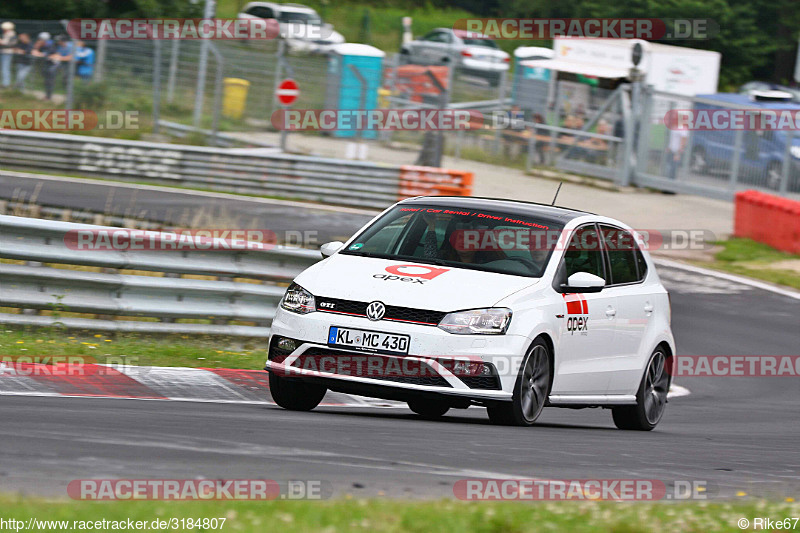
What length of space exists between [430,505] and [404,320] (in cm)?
269

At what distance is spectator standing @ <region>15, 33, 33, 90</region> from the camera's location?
29.6 meters

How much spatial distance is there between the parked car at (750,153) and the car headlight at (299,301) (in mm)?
20089

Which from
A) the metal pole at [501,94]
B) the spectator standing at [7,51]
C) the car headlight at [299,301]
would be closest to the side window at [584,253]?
the car headlight at [299,301]

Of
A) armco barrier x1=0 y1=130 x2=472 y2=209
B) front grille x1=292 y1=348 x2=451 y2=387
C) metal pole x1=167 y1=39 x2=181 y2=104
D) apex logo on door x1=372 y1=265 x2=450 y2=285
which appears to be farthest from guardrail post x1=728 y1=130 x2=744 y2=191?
front grille x1=292 y1=348 x2=451 y2=387

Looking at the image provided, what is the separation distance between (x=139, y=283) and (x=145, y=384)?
1.94 m

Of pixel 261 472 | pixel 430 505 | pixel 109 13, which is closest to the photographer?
pixel 430 505

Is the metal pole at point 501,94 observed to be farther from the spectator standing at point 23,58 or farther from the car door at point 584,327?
the car door at point 584,327

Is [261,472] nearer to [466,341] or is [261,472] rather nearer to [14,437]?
[14,437]

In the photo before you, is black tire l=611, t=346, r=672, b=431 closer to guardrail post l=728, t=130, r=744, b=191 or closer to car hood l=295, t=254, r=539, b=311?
car hood l=295, t=254, r=539, b=311

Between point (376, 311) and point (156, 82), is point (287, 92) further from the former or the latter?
point (376, 311)

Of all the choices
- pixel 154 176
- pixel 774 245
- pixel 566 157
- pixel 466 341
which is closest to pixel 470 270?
pixel 466 341

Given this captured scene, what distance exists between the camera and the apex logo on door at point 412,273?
27.6 feet

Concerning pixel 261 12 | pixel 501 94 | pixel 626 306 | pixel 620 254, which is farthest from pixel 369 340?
pixel 261 12

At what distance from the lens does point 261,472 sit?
5.96 metres
